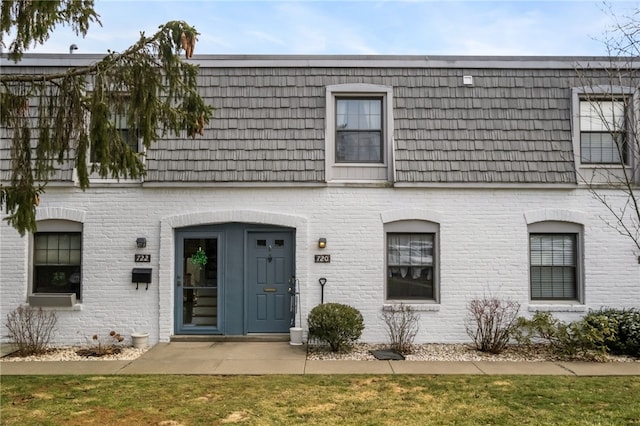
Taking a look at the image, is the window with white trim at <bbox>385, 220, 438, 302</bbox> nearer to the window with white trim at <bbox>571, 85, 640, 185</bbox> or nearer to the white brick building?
the white brick building

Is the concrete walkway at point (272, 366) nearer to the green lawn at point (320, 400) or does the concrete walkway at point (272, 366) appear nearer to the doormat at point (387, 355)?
the doormat at point (387, 355)

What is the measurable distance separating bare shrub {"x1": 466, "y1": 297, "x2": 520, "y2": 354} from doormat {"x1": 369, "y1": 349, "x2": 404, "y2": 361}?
1.63m

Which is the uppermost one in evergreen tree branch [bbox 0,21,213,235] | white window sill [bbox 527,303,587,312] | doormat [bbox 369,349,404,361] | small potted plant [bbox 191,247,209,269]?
evergreen tree branch [bbox 0,21,213,235]

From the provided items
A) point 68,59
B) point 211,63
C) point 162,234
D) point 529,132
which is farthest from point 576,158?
point 68,59

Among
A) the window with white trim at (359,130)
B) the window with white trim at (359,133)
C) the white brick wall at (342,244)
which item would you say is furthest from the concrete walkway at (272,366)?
the window with white trim at (359,130)

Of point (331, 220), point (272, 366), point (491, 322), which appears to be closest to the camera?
point (272, 366)

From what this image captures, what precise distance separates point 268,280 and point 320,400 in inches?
163

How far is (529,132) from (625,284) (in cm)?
361

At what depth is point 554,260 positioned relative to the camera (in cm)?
1103

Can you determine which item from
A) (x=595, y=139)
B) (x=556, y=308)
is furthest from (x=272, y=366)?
(x=595, y=139)

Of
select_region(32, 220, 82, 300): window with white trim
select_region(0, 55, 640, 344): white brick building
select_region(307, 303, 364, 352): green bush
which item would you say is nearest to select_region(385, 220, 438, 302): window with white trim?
select_region(0, 55, 640, 344): white brick building

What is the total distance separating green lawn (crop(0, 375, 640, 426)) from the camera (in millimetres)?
6473

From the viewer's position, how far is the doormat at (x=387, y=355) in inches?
378

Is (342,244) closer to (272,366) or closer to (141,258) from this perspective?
(272,366)
